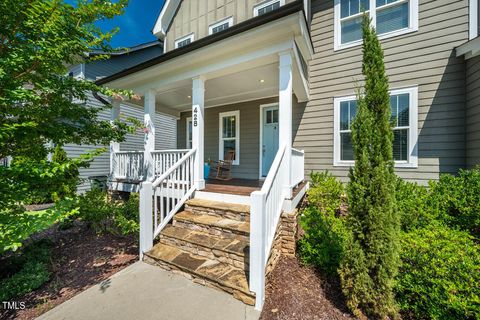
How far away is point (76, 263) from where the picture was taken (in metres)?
3.33

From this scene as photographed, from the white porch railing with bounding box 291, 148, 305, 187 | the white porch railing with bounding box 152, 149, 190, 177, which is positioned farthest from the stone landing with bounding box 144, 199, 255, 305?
the white porch railing with bounding box 152, 149, 190, 177

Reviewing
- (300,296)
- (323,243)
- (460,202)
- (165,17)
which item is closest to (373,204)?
(323,243)

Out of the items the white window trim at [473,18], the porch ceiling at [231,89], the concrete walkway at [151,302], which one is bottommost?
the concrete walkway at [151,302]

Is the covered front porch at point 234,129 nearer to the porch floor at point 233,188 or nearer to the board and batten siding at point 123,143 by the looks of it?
the porch floor at point 233,188

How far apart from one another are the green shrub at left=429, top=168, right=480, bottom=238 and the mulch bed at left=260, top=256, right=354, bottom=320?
2.33 meters

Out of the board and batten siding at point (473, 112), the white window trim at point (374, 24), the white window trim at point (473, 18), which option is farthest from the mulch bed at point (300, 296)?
the white window trim at point (473, 18)

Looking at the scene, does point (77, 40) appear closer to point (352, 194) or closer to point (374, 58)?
point (374, 58)

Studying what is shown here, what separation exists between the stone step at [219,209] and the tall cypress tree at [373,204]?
1635mm

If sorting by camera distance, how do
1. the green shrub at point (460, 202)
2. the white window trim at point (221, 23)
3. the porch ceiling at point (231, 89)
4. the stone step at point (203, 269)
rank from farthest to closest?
the white window trim at point (221, 23) → the porch ceiling at point (231, 89) → the green shrub at point (460, 202) → the stone step at point (203, 269)

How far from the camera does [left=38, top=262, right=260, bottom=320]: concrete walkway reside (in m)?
2.13

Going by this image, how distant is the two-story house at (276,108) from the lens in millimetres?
3018

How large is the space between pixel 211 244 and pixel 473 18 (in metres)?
6.49

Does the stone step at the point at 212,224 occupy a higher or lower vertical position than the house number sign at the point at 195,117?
lower

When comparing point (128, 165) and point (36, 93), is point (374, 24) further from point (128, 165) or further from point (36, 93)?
point (128, 165)
